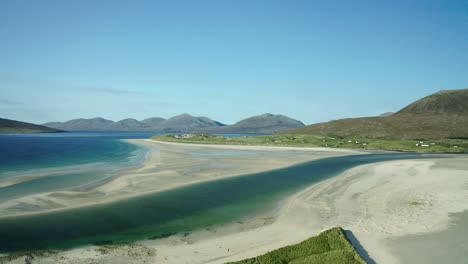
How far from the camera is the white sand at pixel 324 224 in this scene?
1761 cm

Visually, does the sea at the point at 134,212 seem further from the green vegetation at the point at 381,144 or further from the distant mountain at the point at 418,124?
the distant mountain at the point at 418,124

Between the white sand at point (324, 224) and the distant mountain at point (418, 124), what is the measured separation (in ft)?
390

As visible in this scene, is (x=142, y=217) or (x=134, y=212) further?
(x=134, y=212)

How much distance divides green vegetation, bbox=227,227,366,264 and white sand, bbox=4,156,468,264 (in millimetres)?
1616

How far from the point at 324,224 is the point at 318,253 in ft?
23.2

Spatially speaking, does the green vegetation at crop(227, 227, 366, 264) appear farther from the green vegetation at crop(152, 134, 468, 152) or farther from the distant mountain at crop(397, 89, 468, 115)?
the distant mountain at crop(397, 89, 468, 115)

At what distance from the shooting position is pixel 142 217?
83.4ft

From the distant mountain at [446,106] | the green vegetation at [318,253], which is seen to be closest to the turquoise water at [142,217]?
the green vegetation at [318,253]

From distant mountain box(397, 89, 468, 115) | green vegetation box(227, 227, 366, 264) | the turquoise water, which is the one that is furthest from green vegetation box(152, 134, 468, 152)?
green vegetation box(227, 227, 366, 264)

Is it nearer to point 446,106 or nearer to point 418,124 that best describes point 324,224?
point 418,124

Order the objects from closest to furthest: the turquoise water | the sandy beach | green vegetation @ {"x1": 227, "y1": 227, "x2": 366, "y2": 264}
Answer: green vegetation @ {"x1": 227, "y1": 227, "x2": 366, "y2": 264}, the sandy beach, the turquoise water

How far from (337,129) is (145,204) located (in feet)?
516

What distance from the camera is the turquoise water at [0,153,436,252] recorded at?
2052cm

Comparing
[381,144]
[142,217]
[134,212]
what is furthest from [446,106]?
[142,217]
